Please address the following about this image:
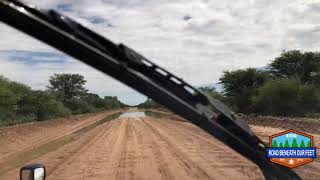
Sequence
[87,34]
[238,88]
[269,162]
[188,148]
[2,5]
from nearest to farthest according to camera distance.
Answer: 1. [2,5]
2. [87,34]
3. [269,162]
4. [188,148]
5. [238,88]

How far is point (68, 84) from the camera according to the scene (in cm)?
12162

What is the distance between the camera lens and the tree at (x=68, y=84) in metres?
119

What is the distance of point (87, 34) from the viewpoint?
4.07 m

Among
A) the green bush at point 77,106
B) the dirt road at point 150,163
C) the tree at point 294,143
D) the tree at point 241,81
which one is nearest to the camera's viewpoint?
the tree at point 294,143

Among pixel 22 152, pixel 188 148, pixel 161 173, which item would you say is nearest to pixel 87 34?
pixel 161 173

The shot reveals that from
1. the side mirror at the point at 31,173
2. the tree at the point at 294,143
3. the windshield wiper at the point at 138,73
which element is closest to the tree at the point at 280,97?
the tree at the point at 294,143

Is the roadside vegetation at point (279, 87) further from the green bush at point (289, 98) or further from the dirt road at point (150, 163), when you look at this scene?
the dirt road at point (150, 163)

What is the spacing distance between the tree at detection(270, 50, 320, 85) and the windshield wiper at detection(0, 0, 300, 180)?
51937 millimetres

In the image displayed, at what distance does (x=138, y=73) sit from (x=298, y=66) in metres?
58.3

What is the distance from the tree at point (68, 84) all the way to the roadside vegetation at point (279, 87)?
62.4 meters

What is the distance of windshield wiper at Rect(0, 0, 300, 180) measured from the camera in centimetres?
377

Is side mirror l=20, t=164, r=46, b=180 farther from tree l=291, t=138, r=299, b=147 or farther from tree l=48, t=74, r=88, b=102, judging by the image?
tree l=48, t=74, r=88, b=102

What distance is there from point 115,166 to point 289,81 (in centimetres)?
3878

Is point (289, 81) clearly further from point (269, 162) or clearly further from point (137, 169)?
point (269, 162)
